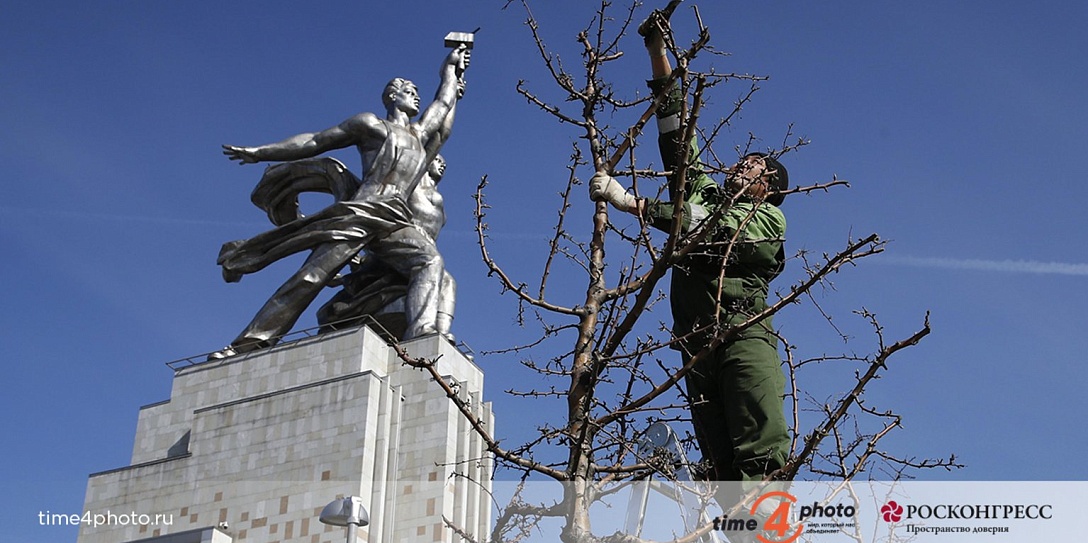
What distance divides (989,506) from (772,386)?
1412mm

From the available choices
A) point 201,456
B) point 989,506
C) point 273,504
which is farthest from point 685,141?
point 201,456

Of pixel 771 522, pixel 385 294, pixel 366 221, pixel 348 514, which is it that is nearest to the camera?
pixel 771 522

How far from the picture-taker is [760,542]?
6328mm

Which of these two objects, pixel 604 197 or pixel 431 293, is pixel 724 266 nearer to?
pixel 604 197

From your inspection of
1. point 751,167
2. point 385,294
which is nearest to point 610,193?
point 751,167

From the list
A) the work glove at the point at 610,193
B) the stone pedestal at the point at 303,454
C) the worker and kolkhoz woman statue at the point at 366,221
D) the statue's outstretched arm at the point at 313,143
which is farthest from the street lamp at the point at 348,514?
the statue's outstretched arm at the point at 313,143

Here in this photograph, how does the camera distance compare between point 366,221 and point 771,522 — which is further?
point 366,221

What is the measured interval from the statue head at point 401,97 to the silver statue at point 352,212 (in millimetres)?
21

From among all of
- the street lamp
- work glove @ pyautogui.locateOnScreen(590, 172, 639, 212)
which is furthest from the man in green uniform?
the street lamp

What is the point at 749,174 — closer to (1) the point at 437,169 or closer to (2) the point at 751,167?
(2) the point at 751,167

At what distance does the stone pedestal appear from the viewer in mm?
21641

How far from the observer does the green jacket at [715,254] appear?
6.53 m

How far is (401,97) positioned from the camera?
1075 inches

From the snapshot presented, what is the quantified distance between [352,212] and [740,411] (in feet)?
63.4
